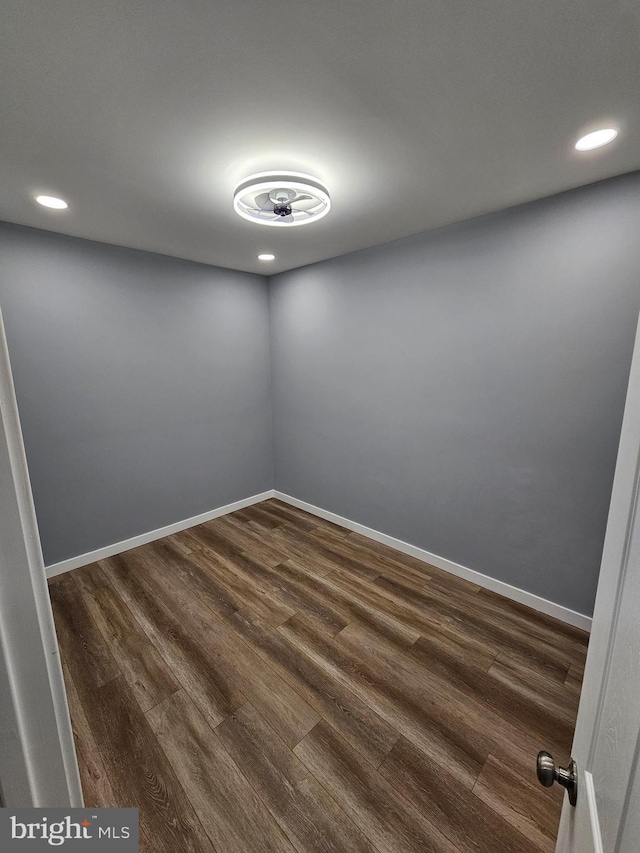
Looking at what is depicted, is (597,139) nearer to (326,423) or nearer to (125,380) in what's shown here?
(326,423)

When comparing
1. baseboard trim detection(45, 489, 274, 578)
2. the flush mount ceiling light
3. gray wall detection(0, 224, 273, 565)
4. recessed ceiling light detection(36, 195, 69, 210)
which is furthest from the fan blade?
baseboard trim detection(45, 489, 274, 578)

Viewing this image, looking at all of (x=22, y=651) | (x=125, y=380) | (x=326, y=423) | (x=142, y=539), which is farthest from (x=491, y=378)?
(x=142, y=539)

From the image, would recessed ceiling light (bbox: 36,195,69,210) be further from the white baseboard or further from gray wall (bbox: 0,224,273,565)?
the white baseboard

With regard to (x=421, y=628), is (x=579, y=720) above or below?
above

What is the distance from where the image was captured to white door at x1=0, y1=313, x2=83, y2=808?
378mm

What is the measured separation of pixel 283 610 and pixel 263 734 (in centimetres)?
77

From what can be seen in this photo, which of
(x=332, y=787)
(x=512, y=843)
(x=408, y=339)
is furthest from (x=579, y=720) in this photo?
(x=408, y=339)

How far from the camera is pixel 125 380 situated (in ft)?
9.18

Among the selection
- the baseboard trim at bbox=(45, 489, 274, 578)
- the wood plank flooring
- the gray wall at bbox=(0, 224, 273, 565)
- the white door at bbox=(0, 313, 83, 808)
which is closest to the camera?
the white door at bbox=(0, 313, 83, 808)

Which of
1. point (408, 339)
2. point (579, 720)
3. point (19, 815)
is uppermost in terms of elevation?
point (408, 339)

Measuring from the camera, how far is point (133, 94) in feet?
3.70

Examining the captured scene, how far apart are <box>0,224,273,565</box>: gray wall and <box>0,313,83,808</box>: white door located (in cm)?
257

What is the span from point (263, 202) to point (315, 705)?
258 cm

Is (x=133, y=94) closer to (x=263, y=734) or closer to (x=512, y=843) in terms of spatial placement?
(x=263, y=734)
